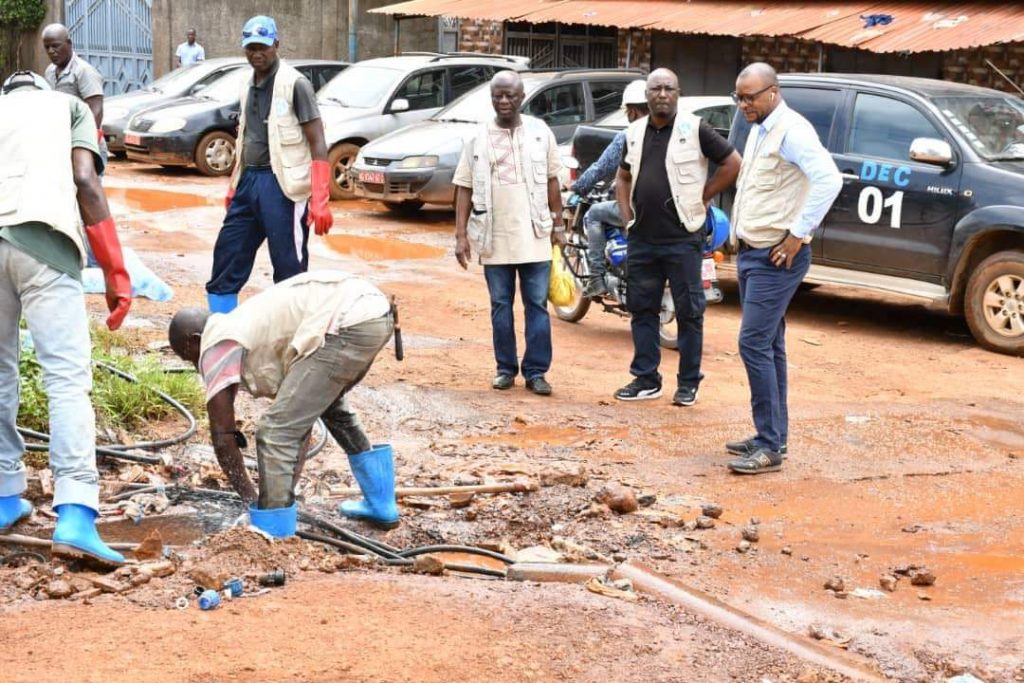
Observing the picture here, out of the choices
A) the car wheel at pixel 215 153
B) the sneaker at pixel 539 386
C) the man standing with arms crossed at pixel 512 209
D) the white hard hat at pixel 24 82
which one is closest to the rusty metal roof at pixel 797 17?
the car wheel at pixel 215 153

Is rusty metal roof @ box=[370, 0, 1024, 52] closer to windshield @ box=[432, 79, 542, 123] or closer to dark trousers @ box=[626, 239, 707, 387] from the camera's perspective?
windshield @ box=[432, 79, 542, 123]

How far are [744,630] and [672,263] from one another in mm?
3635

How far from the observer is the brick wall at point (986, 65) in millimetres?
16141

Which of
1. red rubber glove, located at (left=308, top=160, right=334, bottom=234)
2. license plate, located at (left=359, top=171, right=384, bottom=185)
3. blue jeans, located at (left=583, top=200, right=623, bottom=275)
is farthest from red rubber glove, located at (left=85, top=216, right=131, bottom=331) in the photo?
license plate, located at (left=359, top=171, right=384, bottom=185)

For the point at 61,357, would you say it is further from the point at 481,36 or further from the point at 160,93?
the point at 481,36

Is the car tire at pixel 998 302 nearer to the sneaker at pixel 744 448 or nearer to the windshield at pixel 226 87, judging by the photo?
the sneaker at pixel 744 448

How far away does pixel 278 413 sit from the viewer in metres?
5.35

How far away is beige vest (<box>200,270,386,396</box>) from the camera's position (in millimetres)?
5270

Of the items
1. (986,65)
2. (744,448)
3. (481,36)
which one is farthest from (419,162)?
(744,448)

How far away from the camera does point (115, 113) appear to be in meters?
20.6

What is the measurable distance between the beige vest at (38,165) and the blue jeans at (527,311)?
3.54 meters

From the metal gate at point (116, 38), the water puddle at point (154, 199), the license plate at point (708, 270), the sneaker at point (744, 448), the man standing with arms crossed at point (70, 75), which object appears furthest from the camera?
the metal gate at point (116, 38)

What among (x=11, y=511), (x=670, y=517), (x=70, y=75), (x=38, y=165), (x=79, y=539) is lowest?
(x=670, y=517)

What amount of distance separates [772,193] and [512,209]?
186cm
